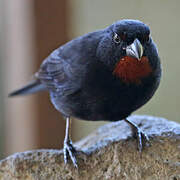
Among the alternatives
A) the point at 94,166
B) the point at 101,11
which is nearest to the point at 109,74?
the point at 94,166

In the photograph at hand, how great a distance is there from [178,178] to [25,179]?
1058 mm

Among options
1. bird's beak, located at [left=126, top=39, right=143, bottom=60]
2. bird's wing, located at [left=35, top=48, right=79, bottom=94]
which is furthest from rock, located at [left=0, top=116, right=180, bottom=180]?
bird's beak, located at [left=126, top=39, right=143, bottom=60]

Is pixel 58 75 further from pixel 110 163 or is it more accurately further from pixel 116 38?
pixel 110 163

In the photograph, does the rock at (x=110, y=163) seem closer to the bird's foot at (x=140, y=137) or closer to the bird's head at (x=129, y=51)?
the bird's foot at (x=140, y=137)

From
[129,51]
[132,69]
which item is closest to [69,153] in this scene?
[132,69]

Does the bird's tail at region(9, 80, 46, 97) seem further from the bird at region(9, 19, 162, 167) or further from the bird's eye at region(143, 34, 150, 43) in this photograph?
the bird's eye at region(143, 34, 150, 43)

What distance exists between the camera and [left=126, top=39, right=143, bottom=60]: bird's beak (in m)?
2.40

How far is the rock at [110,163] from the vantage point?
261 cm

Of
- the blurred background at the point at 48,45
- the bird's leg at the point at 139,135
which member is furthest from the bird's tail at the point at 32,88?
the bird's leg at the point at 139,135

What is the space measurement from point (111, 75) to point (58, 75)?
71cm

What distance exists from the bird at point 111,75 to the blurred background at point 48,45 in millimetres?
1617

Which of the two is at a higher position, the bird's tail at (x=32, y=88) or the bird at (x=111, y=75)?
the bird at (x=111, y=75)

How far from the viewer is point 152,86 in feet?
8.97

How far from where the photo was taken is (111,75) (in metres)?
2.67
